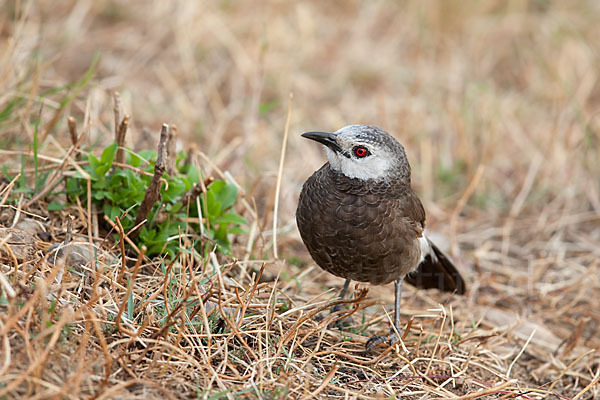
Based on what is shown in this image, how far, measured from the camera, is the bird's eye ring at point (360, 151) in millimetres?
3402

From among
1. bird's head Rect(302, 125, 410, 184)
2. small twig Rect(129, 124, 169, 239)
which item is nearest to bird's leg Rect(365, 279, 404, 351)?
bird's head Rect(302, 125, 410, 184)

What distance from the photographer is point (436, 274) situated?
4164 mm

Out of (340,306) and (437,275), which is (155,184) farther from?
(437,275)

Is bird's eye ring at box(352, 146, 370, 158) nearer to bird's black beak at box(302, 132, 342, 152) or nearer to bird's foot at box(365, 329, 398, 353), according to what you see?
bird's black beak at box(302, 132, 342, 152)

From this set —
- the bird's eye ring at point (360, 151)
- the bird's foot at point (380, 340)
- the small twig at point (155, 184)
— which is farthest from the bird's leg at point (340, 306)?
the small twig at point (155, 184)

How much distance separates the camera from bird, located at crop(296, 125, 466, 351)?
335cm

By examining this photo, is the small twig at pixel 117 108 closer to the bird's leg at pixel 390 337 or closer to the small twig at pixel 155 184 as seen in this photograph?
the small twig at pixel 155 184

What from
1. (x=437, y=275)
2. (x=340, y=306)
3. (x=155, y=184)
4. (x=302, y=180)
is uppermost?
(x=155, y=184)

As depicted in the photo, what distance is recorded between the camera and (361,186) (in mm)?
3412

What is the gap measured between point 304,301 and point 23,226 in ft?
5.11

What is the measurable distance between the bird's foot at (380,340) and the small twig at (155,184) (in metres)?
1.34

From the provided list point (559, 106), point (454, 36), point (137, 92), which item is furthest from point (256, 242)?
Answer: point (454, 36)

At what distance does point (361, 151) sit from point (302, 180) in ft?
6.81

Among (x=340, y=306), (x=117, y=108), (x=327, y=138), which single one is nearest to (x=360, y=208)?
(x=327, y=138)
